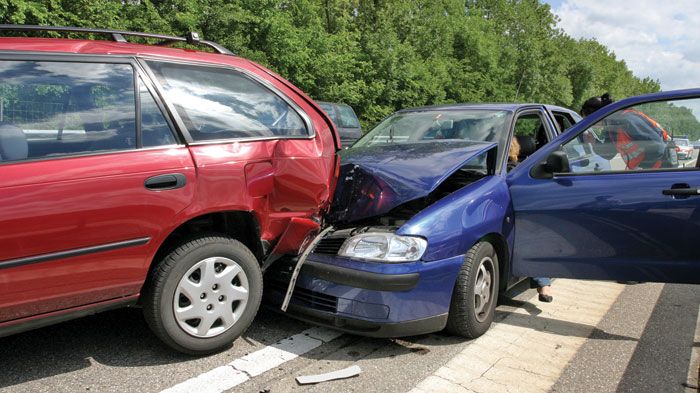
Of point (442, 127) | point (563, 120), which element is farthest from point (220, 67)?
point (563, 120)

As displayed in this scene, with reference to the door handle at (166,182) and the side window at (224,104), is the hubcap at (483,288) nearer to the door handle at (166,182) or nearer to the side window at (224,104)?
the side window at (224,104)

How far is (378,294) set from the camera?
326 cm

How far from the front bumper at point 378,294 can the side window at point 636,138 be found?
1.33 m

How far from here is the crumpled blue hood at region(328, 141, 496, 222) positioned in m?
3.69

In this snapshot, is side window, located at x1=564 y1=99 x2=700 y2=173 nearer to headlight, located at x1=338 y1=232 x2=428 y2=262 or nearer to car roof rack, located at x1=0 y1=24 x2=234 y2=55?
headlight, located at x1=338 y1=232 x2=428 y2=262

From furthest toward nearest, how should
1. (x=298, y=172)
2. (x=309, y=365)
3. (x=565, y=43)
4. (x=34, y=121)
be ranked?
(x=565, y=43) < (x=298, y=172) < (x=309, y=365) < (x=34, y=121)

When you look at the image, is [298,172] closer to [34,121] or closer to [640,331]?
[34,121]

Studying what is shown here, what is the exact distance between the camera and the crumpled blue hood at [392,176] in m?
3.69

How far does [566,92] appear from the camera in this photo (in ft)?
130

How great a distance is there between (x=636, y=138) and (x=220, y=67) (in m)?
2.89

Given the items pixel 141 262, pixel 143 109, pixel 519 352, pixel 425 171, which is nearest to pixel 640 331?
pixel 519 352

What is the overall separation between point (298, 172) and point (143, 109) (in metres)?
1.00

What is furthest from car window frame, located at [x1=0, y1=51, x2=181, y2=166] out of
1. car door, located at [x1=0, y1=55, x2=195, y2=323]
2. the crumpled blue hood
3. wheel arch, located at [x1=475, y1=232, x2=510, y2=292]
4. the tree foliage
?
the tree foliage

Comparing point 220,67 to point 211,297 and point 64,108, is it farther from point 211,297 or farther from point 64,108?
point 211,297
